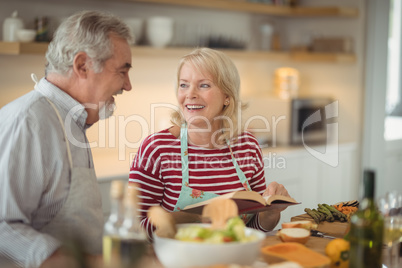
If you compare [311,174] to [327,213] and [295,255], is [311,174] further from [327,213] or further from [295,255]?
[295,255]

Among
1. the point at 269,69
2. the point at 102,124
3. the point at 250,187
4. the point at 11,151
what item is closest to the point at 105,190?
the point at 102,124

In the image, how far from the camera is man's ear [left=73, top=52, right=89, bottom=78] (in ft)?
5.69

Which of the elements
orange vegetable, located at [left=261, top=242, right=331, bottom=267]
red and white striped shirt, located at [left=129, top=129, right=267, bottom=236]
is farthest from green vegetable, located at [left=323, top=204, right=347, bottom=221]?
orange vegetable, located at [left=261, top=242, right=331, bottom=267]

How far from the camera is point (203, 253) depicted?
1.19 meters

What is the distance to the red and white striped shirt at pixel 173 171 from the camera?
207 centimetres

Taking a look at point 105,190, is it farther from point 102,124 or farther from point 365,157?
point 365,157

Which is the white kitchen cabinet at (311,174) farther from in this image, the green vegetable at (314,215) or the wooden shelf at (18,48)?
the wooden shelf at (18,48)

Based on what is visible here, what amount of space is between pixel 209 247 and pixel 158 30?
2.73m

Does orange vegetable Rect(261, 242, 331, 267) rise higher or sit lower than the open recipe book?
lower

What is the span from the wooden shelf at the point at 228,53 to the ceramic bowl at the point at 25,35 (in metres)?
0.06

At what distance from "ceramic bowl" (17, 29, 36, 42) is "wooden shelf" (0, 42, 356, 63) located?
64 millimetres

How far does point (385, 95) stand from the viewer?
480cm

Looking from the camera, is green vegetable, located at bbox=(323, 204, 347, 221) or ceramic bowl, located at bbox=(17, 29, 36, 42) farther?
ceramic bowl, located at bbox=(17, 29, 36, 42)

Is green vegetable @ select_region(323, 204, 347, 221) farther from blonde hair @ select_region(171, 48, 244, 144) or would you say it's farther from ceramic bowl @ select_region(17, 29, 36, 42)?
ceramic bowl @ select_region(17, 29, 36, 42)
